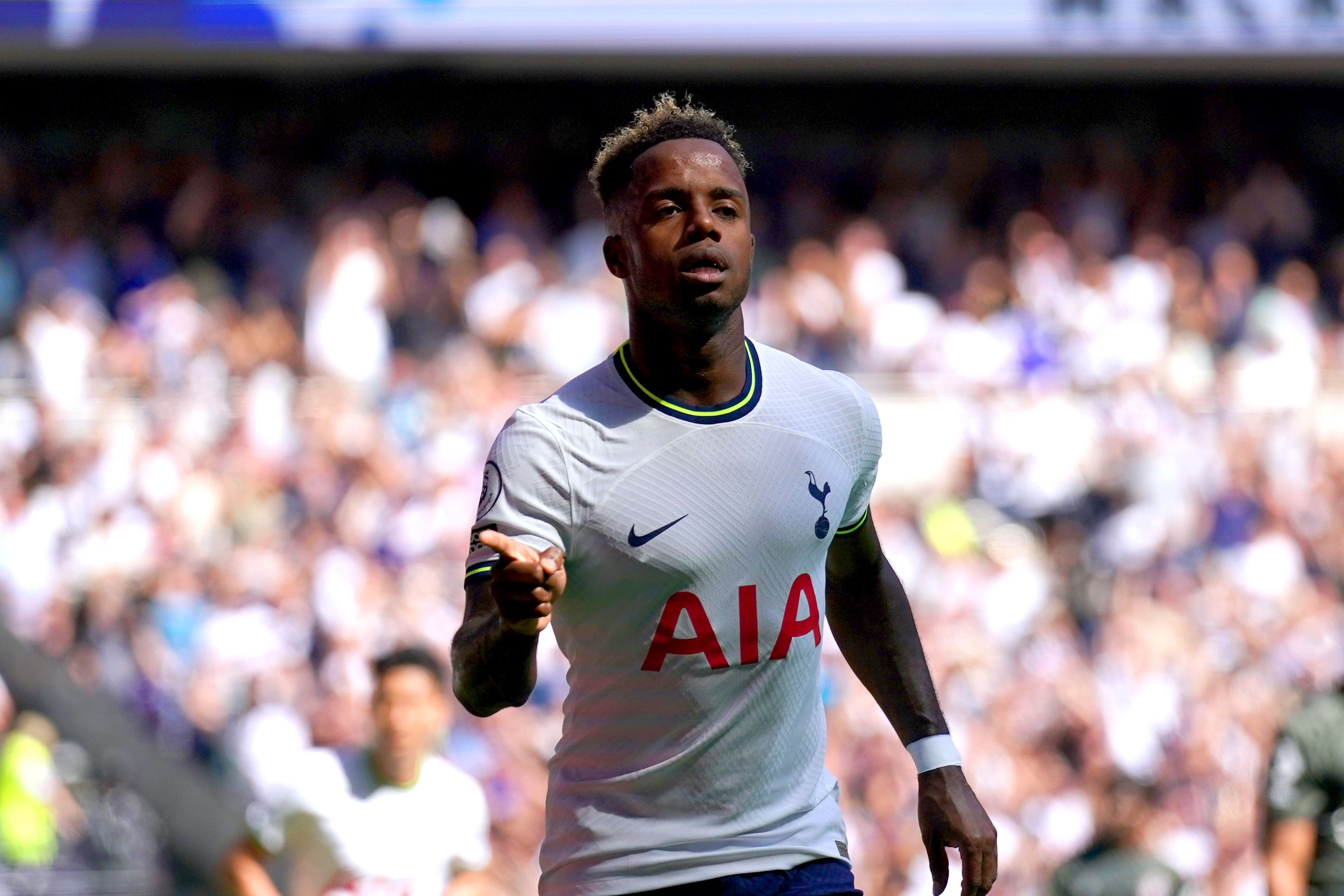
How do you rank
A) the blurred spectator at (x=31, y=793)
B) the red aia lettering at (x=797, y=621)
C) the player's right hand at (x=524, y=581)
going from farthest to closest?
the blurred spectator at (x=31, y=793), the red aia lettering at (x=797, y=621), the player's right hand at (x=524, y=581)

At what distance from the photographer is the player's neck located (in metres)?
3.28

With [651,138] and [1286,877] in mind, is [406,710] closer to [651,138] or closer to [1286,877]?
[651,138]

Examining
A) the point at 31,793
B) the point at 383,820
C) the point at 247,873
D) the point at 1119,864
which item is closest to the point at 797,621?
the point at 383,820

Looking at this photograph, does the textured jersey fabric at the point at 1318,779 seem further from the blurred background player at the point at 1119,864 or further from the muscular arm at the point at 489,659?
the muscular arm at the point at 489,659

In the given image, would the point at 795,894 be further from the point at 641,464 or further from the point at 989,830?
the point at 641,464

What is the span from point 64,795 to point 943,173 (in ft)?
33.9

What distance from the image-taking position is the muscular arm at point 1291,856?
5.54m

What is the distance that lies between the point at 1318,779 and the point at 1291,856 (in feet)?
0.80

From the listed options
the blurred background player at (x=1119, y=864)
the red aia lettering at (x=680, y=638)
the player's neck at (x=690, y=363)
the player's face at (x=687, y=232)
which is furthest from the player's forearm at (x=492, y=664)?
the blurred background player at (x=1119, y=864)

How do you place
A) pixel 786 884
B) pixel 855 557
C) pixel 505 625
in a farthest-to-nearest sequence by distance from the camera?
pixel 855 557 → pixel 786 884 → pixel 505 625

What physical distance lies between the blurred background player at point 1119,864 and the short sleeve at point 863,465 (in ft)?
13.4

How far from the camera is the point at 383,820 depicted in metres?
5.38

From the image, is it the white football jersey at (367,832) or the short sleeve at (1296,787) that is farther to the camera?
the short sleeve at (1296,787)

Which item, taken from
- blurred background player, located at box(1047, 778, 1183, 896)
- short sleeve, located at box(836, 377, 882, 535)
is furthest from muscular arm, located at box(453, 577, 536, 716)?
blurred background player, located at box(1047, 778, 1183, 896)
